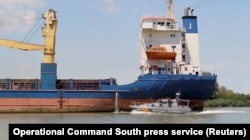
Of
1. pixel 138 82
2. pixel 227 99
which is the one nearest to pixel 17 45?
pixel 138 82

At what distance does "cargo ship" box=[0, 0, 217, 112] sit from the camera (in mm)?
27469

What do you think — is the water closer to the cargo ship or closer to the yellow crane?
the cargo ship

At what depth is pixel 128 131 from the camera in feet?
23.1

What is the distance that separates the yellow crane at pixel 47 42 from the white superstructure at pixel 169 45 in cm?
626

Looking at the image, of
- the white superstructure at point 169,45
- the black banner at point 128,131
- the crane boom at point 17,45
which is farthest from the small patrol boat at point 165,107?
the black banner at point 128,131

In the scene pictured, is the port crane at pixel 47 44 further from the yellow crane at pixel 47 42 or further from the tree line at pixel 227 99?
the tree line at pixel 227 99

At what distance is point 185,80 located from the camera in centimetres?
2706

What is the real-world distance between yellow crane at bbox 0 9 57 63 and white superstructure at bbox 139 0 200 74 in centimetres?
626

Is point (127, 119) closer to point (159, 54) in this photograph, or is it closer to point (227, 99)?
point (159, 54)

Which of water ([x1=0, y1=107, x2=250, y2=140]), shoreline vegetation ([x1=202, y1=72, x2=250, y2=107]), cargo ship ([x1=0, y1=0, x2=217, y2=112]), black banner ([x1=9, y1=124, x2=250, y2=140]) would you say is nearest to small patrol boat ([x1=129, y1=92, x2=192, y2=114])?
water ([x1=0, y1=107, x2=250, y2=140])

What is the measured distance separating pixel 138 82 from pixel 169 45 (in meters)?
4.19

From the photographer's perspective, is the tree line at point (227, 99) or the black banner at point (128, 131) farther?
the tree line at point (227, 99)

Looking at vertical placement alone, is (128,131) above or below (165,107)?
above

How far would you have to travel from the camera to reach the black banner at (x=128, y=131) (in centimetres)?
679
